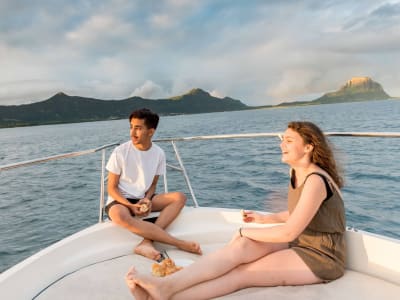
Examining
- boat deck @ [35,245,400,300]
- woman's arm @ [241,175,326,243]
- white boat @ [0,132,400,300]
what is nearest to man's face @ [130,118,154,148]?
white boat @ [0,132,400,300]

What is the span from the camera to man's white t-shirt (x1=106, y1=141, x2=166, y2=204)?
2297 mm

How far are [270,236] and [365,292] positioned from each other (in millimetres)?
493

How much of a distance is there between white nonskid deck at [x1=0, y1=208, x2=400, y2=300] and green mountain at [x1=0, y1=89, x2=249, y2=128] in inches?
2311

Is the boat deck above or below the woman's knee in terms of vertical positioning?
below

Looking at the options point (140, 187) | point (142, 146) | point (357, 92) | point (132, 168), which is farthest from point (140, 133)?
point (357, 92)

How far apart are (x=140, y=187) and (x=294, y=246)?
1174mm

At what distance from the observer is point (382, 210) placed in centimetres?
496

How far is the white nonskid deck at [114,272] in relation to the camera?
4.92 feet

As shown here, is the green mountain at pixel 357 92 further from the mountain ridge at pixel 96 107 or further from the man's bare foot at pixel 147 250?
the man's bare foot at pixel 147 250

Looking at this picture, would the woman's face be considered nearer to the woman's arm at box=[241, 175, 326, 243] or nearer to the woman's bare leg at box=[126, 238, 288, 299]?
the woman's arm at box=[241, 175, 326, 243]

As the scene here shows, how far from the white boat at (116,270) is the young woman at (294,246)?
2.9 inches

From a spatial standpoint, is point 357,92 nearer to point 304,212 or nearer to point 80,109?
point 80,109

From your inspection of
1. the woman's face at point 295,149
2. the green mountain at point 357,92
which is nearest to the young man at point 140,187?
the woman's face at point 295,149

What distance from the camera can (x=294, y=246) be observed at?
1566 mm
